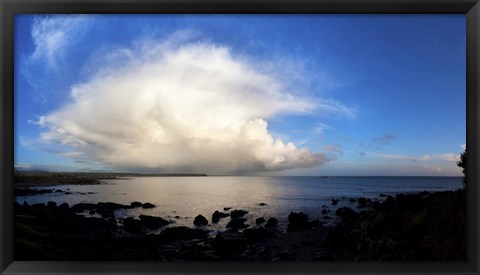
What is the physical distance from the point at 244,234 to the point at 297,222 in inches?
12.5

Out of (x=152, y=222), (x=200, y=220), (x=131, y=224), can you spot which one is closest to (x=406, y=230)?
(x=200, y=220)

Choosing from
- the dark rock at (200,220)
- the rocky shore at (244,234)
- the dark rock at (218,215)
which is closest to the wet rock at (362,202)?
the rocky shore at (244,234)

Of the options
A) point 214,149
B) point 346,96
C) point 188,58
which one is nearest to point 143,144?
point 214,149

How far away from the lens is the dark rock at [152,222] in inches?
67.9

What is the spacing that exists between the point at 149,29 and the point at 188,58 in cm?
27

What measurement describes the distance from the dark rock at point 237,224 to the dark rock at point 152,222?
0.37m

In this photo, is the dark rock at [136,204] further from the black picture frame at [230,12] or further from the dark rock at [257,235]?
the dark rock at [257,235]

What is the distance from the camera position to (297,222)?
5.79 ft

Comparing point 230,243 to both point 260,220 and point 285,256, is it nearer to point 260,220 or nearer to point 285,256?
point 260,220

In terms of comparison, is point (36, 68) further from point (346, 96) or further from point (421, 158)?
point (421, 158)

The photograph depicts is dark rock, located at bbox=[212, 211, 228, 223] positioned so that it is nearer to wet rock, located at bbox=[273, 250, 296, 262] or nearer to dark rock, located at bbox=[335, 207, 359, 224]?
wet rock, located at bbox=[273, 250, 296, 262]

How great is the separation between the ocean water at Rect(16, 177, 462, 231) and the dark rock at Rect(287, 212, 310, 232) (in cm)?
3

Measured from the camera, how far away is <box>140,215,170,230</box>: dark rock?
172 centimetres

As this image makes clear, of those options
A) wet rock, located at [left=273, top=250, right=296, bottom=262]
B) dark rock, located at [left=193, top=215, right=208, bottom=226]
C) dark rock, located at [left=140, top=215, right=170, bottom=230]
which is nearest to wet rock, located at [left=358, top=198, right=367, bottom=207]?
wet rock, located at [left=273, top=250, right=296, bottom=262]
